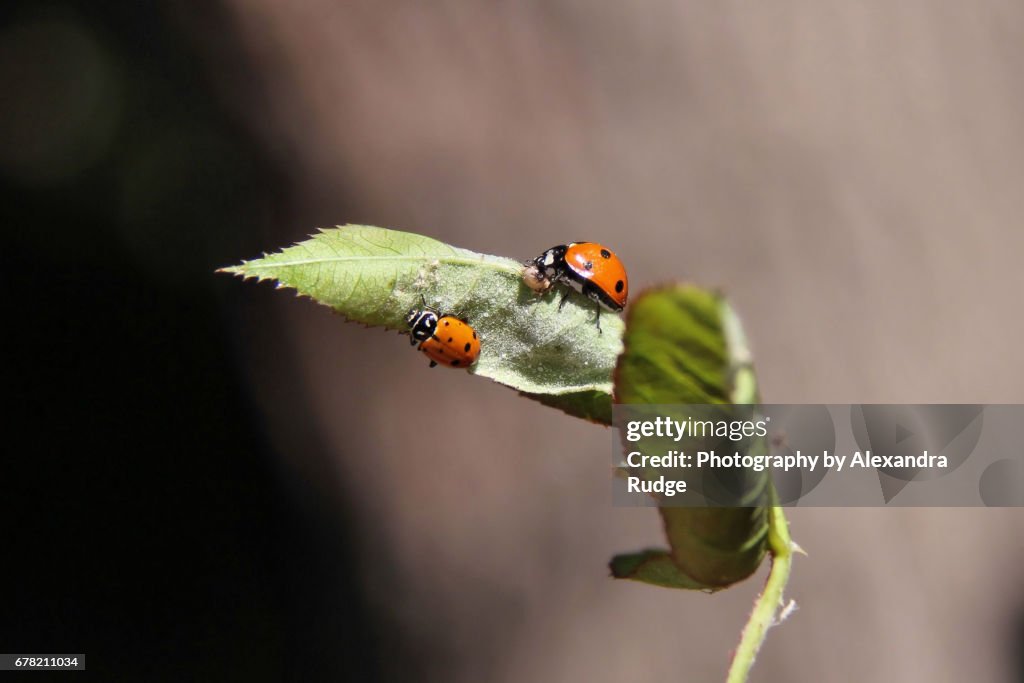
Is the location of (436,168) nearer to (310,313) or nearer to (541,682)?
(310,313)

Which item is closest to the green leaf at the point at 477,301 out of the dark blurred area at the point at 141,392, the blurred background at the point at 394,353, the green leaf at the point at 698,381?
the green leaf at the point at 698,381

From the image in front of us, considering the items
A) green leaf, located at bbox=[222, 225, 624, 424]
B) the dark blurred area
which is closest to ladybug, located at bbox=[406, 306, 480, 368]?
green leaf, located at bbox=[222, 225, 624, 424]

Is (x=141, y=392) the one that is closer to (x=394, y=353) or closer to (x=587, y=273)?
(x=394, y=353)

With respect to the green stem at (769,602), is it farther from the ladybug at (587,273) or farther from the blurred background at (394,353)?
the blurred background at (394,353)

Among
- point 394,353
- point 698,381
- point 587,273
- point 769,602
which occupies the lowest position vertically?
point 769,602

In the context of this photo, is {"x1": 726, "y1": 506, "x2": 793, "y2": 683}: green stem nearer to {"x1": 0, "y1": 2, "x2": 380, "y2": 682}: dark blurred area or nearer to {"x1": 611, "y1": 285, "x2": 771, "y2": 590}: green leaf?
{"x1": 611, "y1": 285, "x2": 771, "y2": 590}: green leaf

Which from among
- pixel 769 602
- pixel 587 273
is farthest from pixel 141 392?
pixel 769 602
